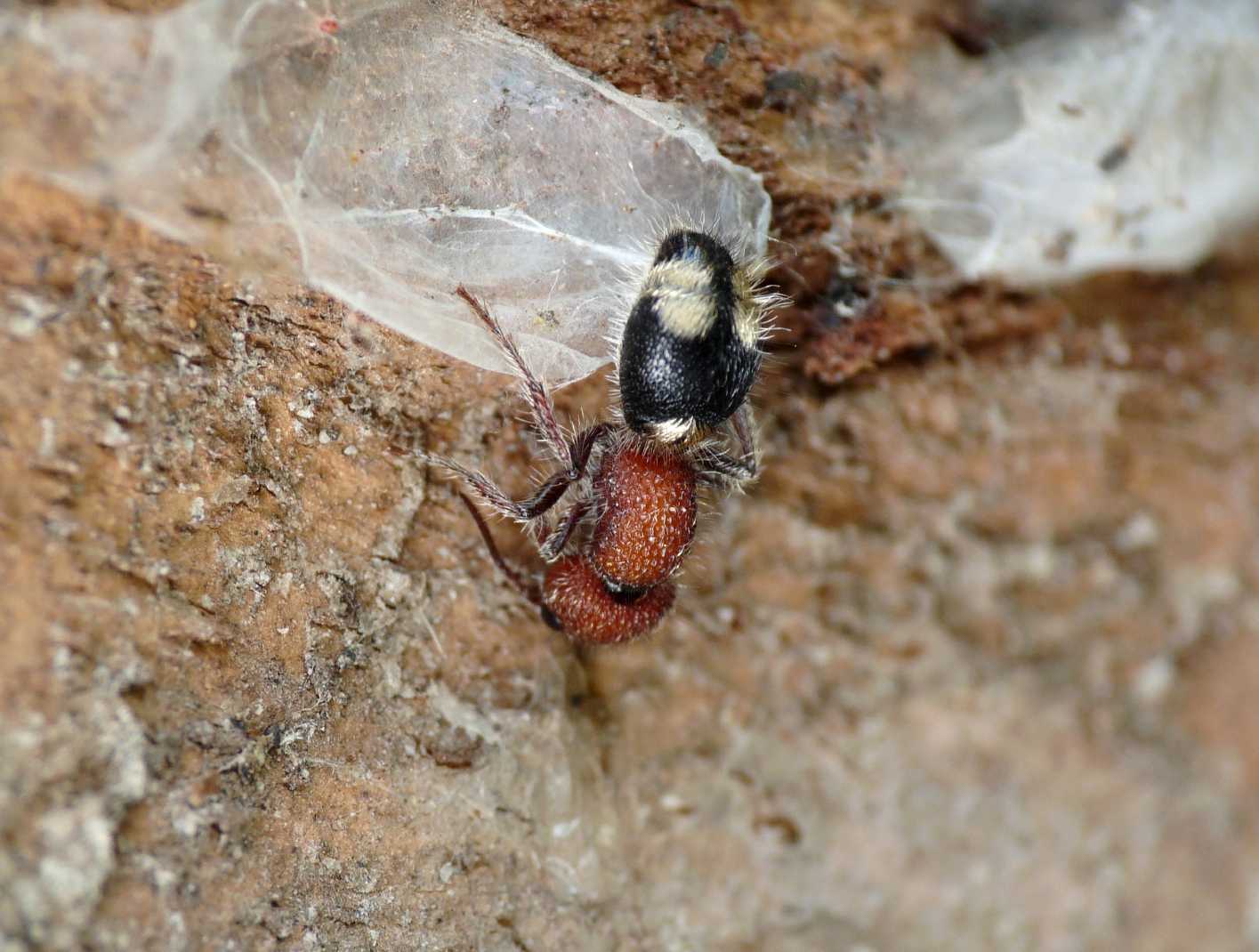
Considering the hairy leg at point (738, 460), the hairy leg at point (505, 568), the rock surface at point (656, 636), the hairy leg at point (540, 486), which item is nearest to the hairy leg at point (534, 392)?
the hairy leg at point (540, 486)

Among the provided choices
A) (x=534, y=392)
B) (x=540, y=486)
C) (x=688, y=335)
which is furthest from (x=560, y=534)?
(x=688, y=335)

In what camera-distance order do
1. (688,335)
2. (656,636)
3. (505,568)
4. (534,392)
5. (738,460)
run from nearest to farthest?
(688,335) → (534,392) → (505,568) → (738,460) → (656,636)

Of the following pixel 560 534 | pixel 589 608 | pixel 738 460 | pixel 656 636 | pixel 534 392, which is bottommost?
pixel 656 636

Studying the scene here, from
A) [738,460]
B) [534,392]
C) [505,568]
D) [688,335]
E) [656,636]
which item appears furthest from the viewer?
[656,636]

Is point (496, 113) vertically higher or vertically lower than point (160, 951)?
higher

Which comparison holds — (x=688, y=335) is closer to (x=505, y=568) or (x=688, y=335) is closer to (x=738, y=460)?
(x=738, y=460)

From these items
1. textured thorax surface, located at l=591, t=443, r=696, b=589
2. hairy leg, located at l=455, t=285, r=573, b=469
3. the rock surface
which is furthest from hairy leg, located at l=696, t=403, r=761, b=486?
hairy leg, located at l=455, t=285, r=573, b=469

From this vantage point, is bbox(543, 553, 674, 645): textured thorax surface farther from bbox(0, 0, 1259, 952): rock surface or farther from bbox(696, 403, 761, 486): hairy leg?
bbox(696, 403, 761, 486): hairy leg

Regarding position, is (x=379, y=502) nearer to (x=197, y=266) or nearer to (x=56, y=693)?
(x=197, y=266)

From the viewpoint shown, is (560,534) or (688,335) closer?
(688,335)

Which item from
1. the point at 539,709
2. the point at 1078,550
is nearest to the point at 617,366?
the point at 539,709
